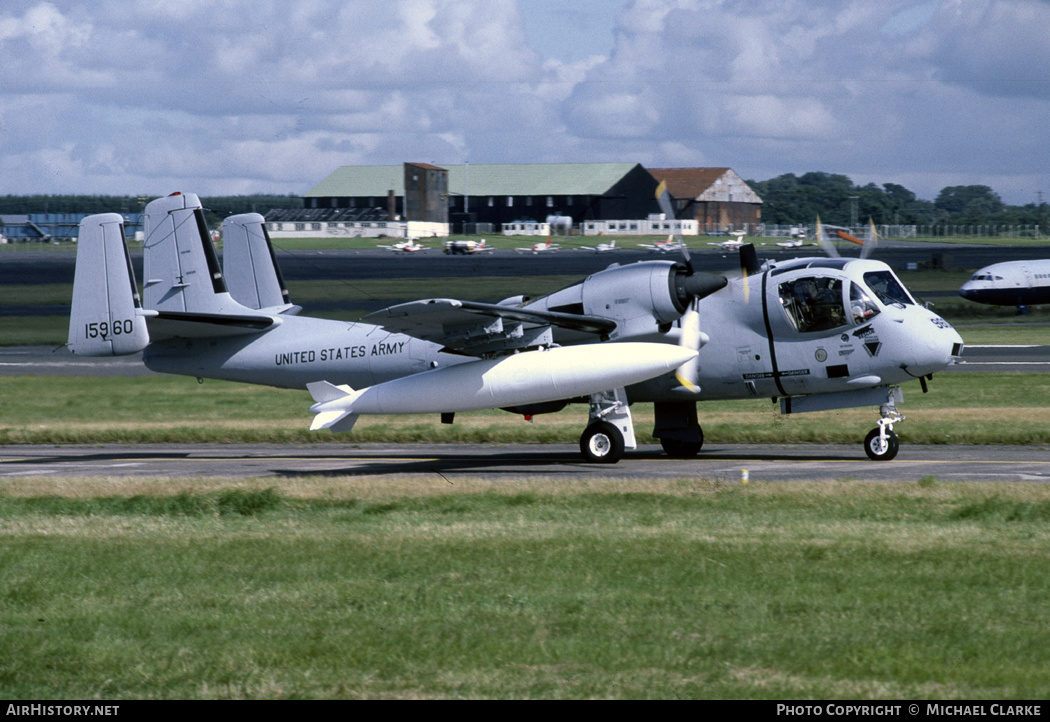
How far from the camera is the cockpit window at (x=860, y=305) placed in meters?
19.1

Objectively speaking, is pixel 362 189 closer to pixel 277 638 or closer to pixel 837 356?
pixel 837 356

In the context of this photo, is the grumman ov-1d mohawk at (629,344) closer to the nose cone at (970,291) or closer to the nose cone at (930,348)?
the nose cone at (930,348)

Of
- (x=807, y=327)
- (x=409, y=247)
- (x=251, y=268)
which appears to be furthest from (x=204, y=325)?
(x=409, y=247)

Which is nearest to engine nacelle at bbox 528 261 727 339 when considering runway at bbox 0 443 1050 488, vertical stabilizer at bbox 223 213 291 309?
runway at bbox 0 443 1050 488

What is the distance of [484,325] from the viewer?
19109 mm

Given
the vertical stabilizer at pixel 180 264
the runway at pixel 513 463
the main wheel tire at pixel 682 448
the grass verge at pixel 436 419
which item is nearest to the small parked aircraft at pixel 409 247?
the grass verge at pixel 436 419

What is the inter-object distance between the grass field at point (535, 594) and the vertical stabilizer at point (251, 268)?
947cm

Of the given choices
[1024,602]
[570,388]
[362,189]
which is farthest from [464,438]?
[362,189]

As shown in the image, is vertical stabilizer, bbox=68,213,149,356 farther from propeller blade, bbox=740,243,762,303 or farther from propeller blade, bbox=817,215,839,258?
propeller blade, bbox=817,215,839,258

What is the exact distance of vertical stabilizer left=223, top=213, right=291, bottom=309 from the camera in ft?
80.2

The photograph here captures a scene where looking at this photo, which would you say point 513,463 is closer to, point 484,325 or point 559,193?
point 484,325

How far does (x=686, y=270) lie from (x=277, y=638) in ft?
40.7

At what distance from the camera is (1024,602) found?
30.1ft

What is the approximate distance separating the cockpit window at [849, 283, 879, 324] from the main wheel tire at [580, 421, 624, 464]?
15.1 feet
